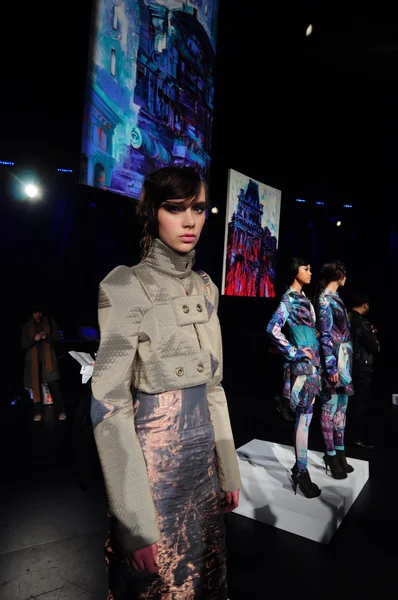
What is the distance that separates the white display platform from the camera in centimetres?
279

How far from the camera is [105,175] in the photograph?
4.68 m

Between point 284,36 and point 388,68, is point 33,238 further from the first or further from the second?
point 388,68

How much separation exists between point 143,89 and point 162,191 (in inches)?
172

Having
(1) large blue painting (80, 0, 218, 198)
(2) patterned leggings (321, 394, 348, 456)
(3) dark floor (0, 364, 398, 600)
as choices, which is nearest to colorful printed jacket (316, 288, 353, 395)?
(2) patterned leggings (321, 394, 348, 456)

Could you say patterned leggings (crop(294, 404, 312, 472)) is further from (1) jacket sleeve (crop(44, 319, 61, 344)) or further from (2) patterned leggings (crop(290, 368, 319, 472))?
(1) jacket sleeve (crop(44, 319, 61, 344))

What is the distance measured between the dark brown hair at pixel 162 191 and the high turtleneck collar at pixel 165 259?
49 mm

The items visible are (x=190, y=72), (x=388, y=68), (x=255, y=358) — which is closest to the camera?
(x=190, y=72)

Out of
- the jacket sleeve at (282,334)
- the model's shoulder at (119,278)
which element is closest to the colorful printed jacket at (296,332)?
the jacket sleeve at (282,334)

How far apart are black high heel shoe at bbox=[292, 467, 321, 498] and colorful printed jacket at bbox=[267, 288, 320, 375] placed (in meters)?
0.77

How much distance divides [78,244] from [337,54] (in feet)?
18.5

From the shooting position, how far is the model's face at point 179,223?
1.33 m

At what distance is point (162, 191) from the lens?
4.33 feet

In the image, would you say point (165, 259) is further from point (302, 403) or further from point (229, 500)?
point (302, 403)

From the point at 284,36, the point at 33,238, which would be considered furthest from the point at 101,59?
the point at 284,36
